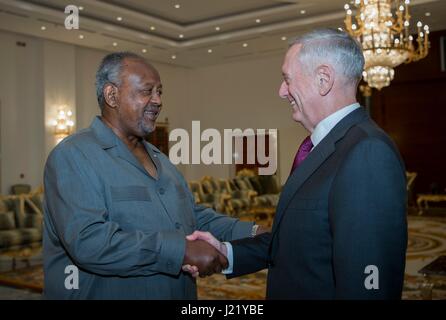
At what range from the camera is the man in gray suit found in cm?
154

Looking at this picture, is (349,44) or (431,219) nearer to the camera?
(349,44)

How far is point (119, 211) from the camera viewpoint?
164 cm

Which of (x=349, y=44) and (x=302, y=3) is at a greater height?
(x=302, y=3)

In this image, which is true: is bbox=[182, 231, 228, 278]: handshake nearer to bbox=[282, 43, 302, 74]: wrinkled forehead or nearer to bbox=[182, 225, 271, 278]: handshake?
bbox=[182, 225, 271, 278]: handshake

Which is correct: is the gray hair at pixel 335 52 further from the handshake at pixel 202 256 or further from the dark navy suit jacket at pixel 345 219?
the handshake at pixel 202 256

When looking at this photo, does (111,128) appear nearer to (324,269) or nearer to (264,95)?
(324,269)

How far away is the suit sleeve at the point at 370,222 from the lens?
1.21 m

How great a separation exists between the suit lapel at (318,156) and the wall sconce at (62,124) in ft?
33.9

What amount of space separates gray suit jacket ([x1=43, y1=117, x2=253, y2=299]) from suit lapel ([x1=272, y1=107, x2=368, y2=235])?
1.37 feet

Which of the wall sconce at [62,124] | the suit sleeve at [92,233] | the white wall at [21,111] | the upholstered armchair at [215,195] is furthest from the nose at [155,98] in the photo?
the wall sconce at [62,124]

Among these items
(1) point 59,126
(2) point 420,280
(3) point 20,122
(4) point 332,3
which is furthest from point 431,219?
(3) point 20,122
